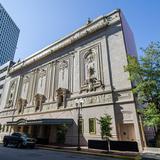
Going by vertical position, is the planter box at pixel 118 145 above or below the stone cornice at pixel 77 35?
below

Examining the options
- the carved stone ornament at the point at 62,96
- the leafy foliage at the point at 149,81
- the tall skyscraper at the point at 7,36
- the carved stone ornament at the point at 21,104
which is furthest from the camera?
the tall skyscraper at the point at 7,36

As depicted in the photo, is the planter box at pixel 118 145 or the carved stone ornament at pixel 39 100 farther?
the carved stone ornament at pixel 39 100

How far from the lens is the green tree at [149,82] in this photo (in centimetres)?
1487

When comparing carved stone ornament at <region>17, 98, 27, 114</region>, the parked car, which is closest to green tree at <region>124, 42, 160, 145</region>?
the parked car

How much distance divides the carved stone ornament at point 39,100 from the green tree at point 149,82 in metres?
18.0

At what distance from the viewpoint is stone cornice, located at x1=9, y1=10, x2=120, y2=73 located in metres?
26.1

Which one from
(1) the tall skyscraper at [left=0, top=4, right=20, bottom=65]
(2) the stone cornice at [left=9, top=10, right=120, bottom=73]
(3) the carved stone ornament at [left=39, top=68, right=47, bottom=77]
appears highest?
(1) the tall skyscraper at [left=0, top=4, right=20, bottom=65]

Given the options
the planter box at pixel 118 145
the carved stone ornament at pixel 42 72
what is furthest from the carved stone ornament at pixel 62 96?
the planter box at pixel 118 145

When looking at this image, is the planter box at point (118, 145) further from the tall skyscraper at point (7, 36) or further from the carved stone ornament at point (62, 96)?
the tall skyscraper at point (7, 36)

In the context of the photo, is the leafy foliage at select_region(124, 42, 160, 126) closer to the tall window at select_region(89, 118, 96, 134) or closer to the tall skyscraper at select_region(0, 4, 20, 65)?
the tall window at select_region(89, 118, 96, 134)

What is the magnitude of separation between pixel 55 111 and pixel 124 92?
41.4 ft

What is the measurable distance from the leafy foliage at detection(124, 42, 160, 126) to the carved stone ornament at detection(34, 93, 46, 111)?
59.2 feet

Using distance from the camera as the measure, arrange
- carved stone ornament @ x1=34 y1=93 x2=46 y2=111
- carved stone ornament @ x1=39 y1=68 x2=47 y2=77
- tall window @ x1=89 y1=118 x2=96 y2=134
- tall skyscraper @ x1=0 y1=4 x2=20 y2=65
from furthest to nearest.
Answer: tall skyscraper @ x1=0 y1=4 x2=20 y2=65 < carved stone ornament @ x1=39 y1=68 x2=47 y2=77 < carved stone ornament @ x1=34 y1=93 x2=46 y2=111 < tall window @ x1=89 y1=118 x2=96 y2=134

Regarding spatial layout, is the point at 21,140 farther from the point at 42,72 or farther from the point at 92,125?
the point at 42,72
